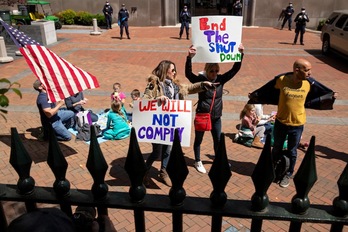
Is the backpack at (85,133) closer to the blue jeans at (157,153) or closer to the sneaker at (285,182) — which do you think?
the blue jeans at (157,153)

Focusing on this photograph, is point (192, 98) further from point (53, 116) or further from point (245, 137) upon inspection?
point (53, 116)

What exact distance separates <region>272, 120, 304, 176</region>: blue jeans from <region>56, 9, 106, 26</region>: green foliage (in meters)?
22.6

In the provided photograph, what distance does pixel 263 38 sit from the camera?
68.3 ft

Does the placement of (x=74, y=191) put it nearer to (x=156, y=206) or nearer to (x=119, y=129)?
(x=156, y=206)

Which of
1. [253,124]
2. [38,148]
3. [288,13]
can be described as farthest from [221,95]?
[288,13]

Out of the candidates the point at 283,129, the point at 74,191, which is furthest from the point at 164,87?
the point at 74,191

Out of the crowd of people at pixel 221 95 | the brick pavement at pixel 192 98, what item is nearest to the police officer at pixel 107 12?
the brick pavement at pixel 192 98

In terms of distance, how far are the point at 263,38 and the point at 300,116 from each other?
1709cm

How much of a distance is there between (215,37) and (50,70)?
286 centimetres

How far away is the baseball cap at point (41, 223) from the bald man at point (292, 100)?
4060mm

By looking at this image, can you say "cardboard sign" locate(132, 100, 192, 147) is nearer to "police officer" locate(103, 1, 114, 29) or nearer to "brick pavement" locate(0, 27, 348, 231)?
"brick pavement" locate(0, 27, 348, 231)

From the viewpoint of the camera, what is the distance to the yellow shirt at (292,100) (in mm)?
4832

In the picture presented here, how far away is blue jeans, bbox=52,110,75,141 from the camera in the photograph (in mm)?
6879

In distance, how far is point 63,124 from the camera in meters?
7.52
